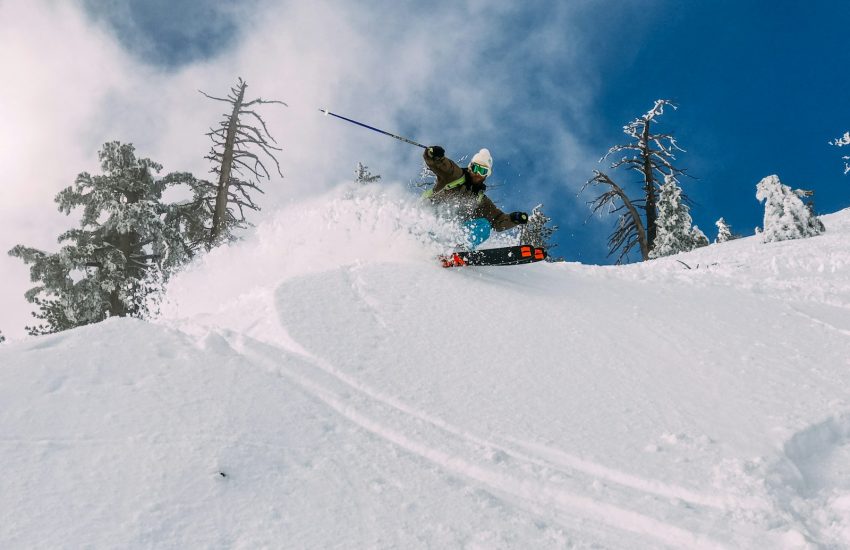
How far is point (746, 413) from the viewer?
4.32 m

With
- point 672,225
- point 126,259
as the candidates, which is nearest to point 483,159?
point 126,259

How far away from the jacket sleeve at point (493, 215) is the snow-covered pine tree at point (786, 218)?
1121 centimetres

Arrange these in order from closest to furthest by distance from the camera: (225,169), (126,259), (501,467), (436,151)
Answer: (501,467), (436,151), (126,259), (225,169)

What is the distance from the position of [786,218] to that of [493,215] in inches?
460

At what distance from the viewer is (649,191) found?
995 inches

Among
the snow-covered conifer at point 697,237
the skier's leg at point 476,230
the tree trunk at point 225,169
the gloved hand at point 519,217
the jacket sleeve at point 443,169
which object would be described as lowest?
the skier's leg at point 476,230

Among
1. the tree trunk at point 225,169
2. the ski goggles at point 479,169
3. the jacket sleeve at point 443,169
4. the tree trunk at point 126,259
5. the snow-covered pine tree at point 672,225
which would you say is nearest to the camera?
the jacket sleeve at point 443,169

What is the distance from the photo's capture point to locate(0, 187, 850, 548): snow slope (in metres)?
2.95

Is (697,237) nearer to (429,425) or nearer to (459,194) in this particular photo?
(459,194)

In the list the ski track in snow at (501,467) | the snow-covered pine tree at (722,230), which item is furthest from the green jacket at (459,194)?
the snow-covered pine tree at (722,230)

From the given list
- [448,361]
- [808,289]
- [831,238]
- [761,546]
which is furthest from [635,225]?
[761,546]

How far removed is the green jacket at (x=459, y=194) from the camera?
9117mm

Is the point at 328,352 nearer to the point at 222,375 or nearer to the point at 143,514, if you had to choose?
the point at 222,375

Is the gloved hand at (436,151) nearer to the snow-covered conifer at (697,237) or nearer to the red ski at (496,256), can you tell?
the red ski at (496,256)
